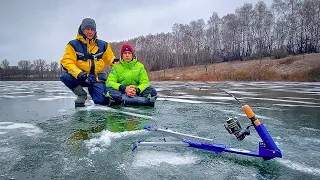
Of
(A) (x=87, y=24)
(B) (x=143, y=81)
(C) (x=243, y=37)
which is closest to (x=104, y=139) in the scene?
(B) (x=143, y=81)

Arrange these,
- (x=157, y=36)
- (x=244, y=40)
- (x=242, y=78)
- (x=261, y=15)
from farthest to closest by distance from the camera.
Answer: (x=157, y=36), (x=244, y=40), (x=261, y=15), (x=242, y=78)

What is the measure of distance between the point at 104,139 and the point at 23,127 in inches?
63.5

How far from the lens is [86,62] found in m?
6.10


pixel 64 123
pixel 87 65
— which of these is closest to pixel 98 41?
pixel 87 65

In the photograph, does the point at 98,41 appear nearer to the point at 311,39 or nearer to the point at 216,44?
the point at 311,39

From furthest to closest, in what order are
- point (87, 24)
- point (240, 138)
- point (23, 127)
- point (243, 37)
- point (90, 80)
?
point (243, 37)
point (90, 80)
point (87, 24)
point (23, 127)
point (240, 138)

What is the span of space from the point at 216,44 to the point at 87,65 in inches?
2563

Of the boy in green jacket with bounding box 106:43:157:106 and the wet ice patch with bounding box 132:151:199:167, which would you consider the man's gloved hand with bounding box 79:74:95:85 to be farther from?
the wet ice patch with bounding box 132:151:199:167

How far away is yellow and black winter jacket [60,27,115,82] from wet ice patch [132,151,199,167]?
3.78 m

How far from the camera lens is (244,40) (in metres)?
63.7

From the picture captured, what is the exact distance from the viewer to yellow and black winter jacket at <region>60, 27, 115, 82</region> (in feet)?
18.9

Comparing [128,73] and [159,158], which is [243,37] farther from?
[159,158]

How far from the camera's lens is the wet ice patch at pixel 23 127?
346 cm

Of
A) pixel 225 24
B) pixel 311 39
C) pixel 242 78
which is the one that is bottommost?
pixel 242 78
